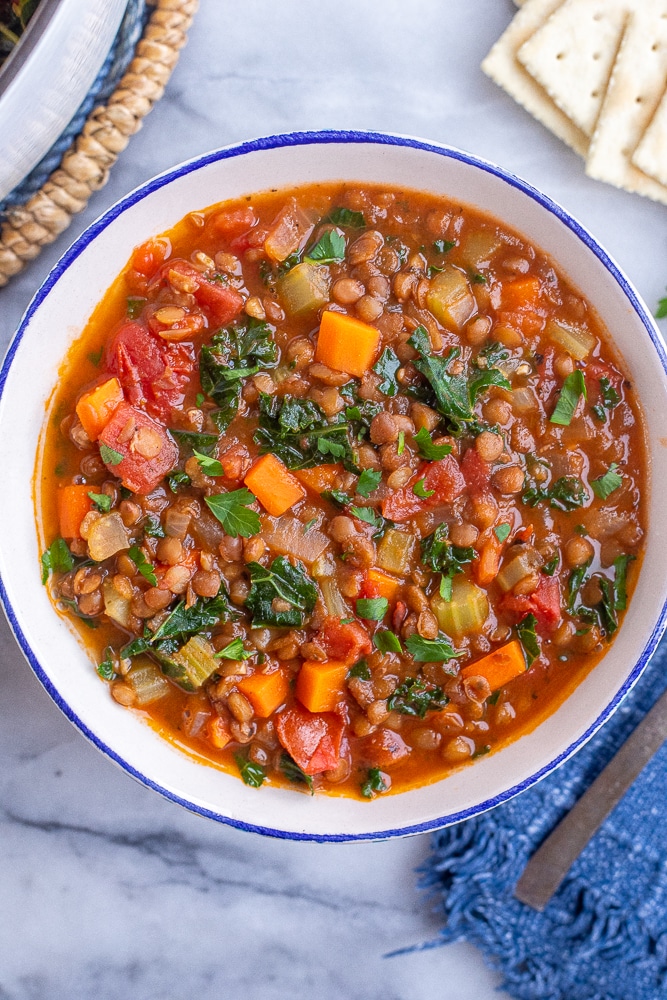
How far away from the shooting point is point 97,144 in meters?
3.94

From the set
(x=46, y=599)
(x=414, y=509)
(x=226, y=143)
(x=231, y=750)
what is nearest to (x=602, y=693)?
(x=414, y=509)

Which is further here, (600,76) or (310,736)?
(600,76)

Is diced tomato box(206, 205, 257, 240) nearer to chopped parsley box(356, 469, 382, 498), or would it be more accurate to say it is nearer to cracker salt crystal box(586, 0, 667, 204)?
chopped parsley box(356, 469, 382, 498)

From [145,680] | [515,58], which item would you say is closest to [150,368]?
[145,680]

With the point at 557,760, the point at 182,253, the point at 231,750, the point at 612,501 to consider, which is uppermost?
the point at 612,501

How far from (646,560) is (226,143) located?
2.91 meters

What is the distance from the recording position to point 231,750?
12.9 ft

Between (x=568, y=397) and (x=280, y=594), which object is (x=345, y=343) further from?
(x=280, y=594)

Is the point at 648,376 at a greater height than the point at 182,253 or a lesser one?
greater

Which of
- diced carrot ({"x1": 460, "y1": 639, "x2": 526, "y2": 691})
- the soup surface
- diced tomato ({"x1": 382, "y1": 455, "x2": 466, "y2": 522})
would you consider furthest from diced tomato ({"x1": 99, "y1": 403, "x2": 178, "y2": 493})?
diced carrot ({"x1": 460, "y1": 639, "x2": 526, "y2": 691})

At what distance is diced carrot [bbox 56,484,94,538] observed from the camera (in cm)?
380

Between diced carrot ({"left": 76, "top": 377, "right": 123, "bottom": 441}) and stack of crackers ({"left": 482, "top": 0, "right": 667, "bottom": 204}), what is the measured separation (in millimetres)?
2454

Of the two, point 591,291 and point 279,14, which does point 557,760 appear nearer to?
point 591,291

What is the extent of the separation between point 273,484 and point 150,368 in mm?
746
